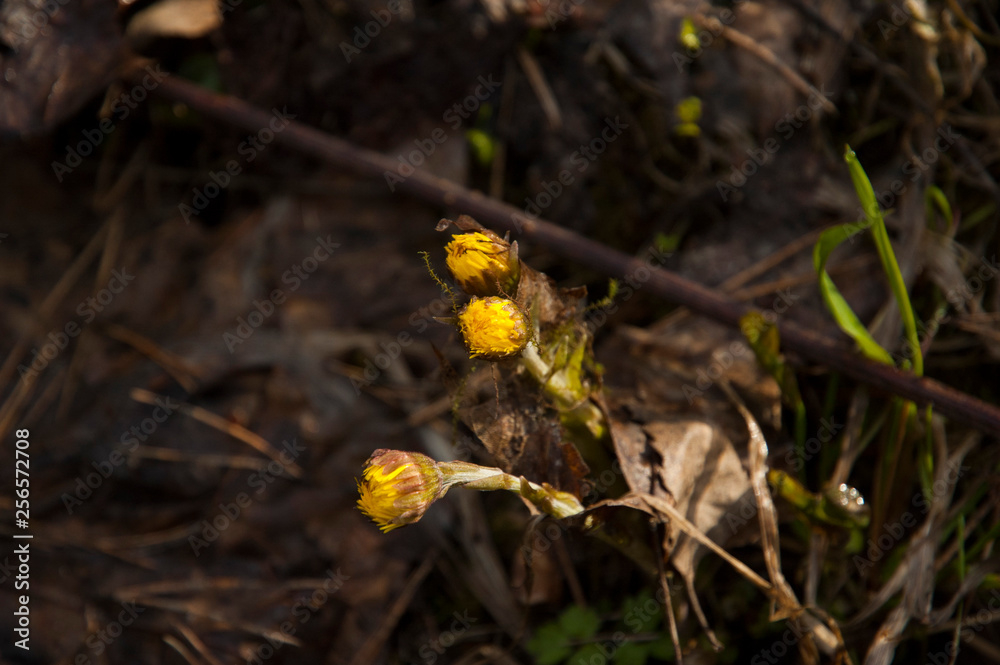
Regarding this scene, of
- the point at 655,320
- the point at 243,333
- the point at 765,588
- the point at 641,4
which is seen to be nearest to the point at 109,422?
the point at 243,333
